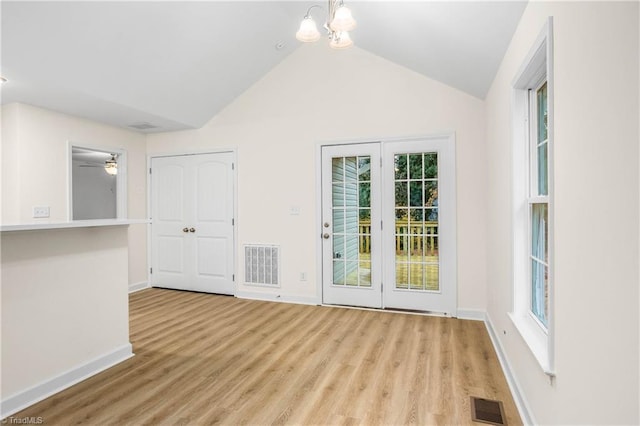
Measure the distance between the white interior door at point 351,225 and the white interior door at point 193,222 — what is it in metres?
1.49

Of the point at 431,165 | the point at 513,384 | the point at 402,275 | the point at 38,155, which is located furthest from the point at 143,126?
the point at 513,384

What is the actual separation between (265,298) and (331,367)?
228 cm

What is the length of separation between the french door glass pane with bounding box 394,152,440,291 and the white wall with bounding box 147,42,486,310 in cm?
29

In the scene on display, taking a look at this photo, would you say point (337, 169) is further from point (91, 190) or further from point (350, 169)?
point (91, 190)

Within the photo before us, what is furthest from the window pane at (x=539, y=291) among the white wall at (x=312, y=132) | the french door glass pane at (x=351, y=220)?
the french door glass pane at (x=351, y=220)

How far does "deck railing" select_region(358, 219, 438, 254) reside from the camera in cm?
418

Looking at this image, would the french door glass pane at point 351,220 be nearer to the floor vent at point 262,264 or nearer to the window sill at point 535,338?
the floor vent at point 262,264

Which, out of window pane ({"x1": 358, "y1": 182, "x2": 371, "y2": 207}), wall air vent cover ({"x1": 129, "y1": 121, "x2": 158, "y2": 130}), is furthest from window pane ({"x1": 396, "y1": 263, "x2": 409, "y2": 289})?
wall air vent cover ({"x1": 129, "y1": 121, "x2": 158, "y2": 130})

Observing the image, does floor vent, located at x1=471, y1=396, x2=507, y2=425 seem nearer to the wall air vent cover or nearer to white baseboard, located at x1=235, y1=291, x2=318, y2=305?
white baseboard, located at x1=235, y1=291, x2=318, y2=305

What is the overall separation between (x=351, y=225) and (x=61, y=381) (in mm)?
3174

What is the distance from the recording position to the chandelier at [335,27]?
8.07 ft

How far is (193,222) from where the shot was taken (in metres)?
5.43

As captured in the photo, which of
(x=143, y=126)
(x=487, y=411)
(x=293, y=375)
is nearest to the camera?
(x=487, y=411)

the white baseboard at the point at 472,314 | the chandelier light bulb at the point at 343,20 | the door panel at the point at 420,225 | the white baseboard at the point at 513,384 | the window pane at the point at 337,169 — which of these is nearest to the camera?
the white baseboard at the point at 513,384
